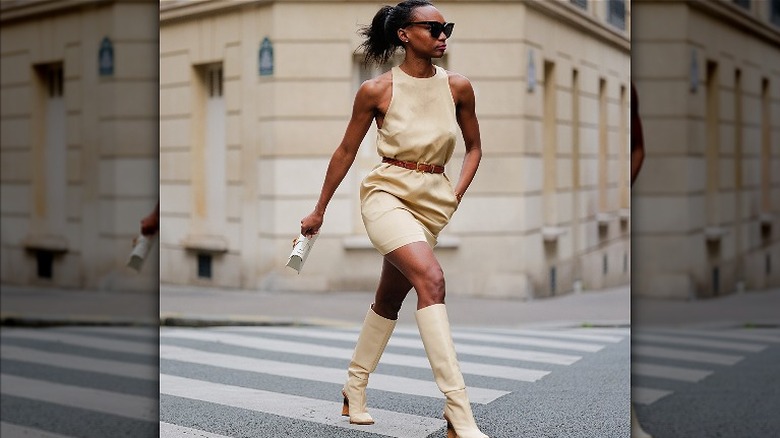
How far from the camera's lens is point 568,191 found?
17.5 meters

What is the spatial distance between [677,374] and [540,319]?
9841 millimetres

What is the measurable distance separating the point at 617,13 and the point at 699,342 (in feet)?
52.5

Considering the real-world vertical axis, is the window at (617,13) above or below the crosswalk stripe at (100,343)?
above

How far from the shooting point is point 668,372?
10.3 ft

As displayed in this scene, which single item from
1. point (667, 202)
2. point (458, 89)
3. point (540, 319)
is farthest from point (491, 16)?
point (667, 202)

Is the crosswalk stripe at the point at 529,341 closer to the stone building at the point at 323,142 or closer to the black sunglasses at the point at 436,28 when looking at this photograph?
the stone building at the point at 323,142

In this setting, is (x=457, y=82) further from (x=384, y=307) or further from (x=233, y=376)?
(x=233, y=376)

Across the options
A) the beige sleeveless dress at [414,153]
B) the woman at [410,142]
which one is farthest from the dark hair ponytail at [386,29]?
the beige sleeveless dress at [414,153]

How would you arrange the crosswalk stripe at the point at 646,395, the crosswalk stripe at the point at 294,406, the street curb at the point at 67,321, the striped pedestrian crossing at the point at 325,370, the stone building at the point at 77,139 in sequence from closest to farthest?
the stone building at the point at 77,139 < the street curb at the point at 67,321 < the crosswalk stripe at the point at 646,395 < the crosswalk stripe at the point at 294,406 < the striped pedestrian crossing at the point at 325,370

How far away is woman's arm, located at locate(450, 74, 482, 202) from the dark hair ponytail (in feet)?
0.87

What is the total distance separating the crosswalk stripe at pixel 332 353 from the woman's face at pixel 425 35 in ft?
8.92

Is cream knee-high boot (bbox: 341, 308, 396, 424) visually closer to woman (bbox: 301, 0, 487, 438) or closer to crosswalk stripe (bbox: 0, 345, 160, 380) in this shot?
woman (bbox: 301, 0, 487, 438)

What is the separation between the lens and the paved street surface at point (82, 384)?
9.23ft

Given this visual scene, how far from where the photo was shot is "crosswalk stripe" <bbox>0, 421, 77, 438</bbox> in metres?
2.77
